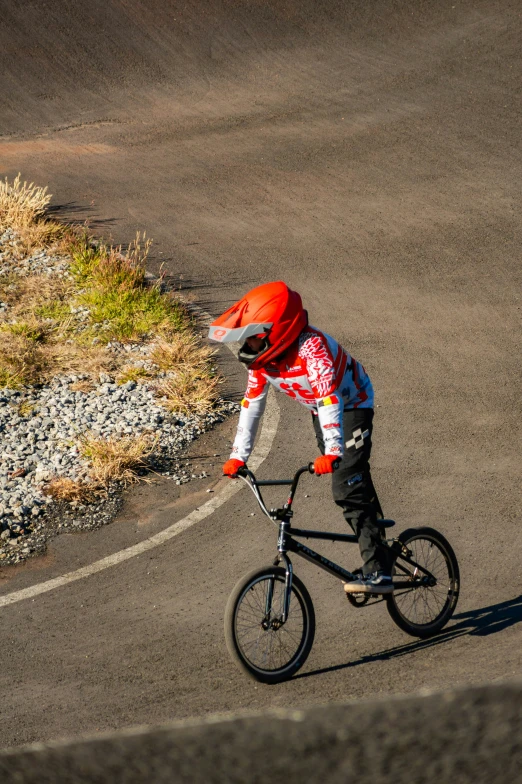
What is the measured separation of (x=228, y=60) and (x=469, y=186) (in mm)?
7803

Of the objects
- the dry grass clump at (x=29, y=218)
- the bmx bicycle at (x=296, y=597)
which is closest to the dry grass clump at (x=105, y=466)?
the bmx bicycle at (x=296, y=597)

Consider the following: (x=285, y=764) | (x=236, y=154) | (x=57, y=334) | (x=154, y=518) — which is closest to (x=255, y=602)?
(x=154, y=518)

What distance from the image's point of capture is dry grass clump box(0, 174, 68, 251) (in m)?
Answer: 13.1

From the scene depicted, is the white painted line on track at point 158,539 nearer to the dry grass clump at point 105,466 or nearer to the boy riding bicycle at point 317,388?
the dry grass clump at point 105,466

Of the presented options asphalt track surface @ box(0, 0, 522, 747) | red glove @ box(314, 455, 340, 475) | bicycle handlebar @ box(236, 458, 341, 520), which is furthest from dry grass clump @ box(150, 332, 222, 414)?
red glove @ box(314, 455, 340, 475)

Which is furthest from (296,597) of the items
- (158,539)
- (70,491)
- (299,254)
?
(299,254)

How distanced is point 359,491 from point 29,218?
9.60 m

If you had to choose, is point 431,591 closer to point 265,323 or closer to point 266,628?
point 266,628

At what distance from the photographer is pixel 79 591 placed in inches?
259

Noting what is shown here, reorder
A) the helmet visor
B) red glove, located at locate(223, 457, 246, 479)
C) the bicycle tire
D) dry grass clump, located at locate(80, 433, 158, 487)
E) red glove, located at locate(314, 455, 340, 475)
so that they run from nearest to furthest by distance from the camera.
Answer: red glove, located at locate(314, 455, 340, 475)
the helmet visor
red glove, located at locate(223, 457, 246, 479)
the bicycle tire
dry grass clump, located at locate(80, 433, 158, 487)

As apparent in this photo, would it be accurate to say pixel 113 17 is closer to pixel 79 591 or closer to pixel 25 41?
pixel 25 41

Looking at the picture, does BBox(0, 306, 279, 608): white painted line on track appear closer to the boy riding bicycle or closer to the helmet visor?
the boy riding bicycle

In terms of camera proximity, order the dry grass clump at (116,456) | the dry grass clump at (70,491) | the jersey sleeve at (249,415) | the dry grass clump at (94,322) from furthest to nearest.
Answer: the dry grass clump at (94,322)
the dry grass clump at (116,456)
the dry grass clump at (70,491)
the jersey sleeve at (249,415)

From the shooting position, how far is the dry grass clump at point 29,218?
13078 millimetres
